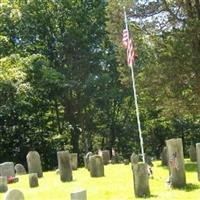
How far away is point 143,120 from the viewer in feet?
140

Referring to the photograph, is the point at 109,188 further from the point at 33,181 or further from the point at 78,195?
the point at 78,195

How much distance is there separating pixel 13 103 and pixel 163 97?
12425 mm

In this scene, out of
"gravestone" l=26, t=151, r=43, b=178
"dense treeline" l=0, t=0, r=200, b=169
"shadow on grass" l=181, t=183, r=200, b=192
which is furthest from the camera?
"dense treeline" l=0, t=0, r=200, b=169

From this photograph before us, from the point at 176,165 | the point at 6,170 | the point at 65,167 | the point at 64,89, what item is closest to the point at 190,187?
the point at 176,165

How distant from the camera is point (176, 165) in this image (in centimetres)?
1420

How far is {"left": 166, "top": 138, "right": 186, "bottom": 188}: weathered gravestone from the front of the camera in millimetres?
14109

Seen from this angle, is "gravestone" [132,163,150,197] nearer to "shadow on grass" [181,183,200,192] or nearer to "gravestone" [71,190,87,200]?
"shadow on grass" [181,183,200,192]

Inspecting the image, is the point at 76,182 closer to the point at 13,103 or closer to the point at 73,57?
the point at 13,103

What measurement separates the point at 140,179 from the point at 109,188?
207 centimetres

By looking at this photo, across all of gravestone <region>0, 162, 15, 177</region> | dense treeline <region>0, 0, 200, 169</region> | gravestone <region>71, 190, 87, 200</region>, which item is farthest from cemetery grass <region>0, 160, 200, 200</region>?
dense treeline <region>0, 0, 200, 169</region>

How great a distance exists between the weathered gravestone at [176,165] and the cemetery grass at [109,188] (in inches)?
8.7

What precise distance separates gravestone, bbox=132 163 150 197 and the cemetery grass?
187 millimetres

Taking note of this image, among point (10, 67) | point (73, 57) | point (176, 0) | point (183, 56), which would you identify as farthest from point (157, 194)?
point (73, 57)

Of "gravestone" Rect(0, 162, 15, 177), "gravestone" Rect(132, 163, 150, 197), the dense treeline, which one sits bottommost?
"gravestone" Rect(132, 163, 150, 197)
